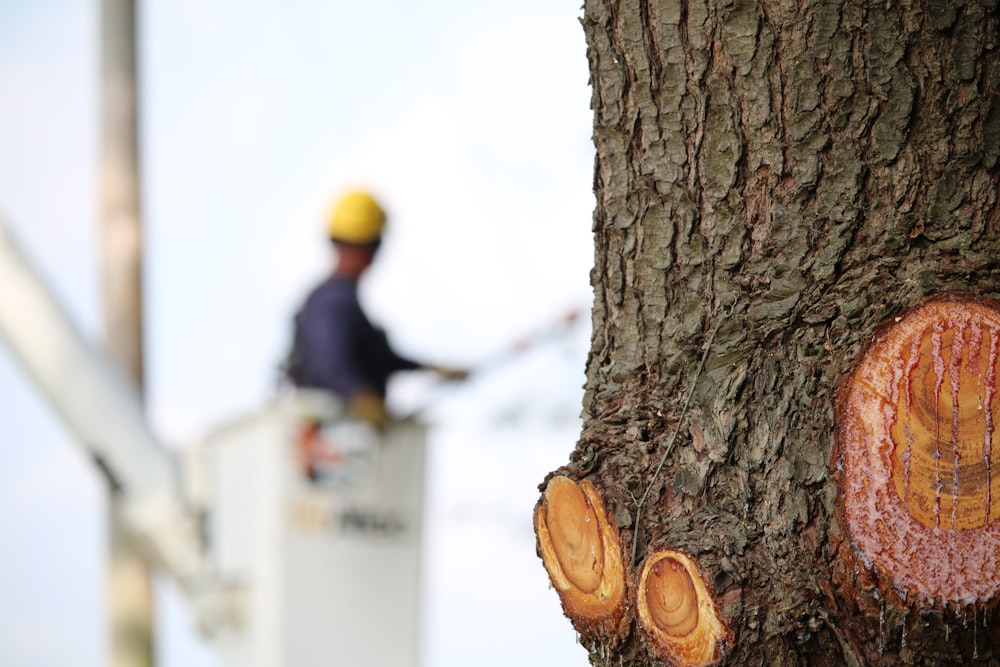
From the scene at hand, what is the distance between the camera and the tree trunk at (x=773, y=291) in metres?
1.36

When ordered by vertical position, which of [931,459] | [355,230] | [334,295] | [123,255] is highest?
[123,255]

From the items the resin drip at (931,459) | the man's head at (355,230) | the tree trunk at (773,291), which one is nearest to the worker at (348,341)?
the man's head at (355,230)

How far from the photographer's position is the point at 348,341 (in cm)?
466

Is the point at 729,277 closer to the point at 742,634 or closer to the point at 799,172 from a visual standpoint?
the point at 799,172

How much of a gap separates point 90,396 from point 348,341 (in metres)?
1.12

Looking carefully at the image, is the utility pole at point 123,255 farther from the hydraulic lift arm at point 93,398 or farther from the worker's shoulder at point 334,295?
the worker's shoulder at point 334,295

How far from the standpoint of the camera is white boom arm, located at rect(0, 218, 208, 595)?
4.89 metres

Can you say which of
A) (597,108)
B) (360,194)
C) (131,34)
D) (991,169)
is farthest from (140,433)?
(991,169)

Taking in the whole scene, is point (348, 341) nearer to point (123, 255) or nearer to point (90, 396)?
point (90, 396)

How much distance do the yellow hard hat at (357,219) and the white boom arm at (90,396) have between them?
1065mm

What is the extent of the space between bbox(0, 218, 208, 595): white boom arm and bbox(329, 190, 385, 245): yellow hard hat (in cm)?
107

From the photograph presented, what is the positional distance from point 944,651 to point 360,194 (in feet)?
13.2

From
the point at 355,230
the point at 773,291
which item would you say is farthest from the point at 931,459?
the point at 355,230

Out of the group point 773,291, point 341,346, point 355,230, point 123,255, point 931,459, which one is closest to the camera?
point 931,459
